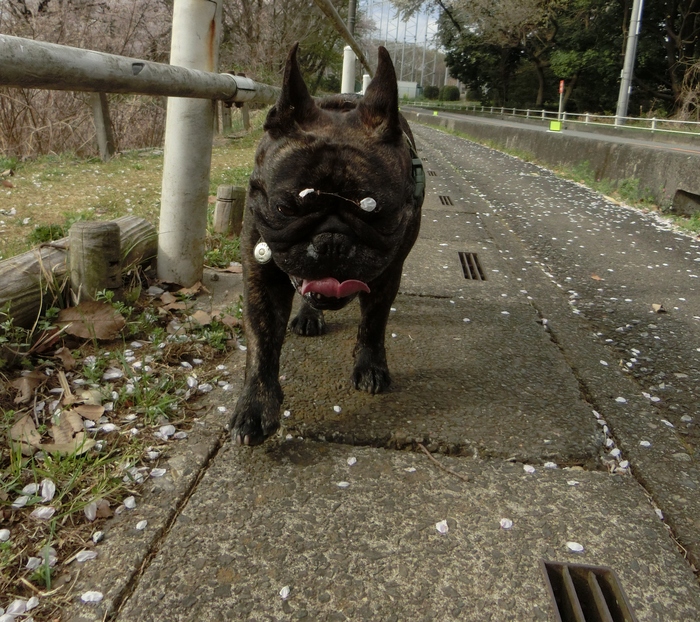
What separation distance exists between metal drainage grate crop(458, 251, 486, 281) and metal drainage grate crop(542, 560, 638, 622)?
273 centimetres

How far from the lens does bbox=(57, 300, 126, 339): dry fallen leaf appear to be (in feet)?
8.41

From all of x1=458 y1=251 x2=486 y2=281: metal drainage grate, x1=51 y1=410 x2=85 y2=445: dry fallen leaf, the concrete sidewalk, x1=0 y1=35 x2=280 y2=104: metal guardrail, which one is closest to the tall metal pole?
x1=458 y1=251 x2=486 y2=281: metal drainage grate

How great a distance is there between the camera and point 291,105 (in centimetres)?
193

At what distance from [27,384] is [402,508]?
145 centimetres

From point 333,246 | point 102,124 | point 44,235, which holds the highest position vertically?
point 102,124

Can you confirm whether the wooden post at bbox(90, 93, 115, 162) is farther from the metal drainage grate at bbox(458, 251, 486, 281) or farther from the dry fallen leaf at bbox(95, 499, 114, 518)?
the dry fallen leaf at bbox(95, 499, 114, 518)

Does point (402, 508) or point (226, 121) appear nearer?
point (402, 508)

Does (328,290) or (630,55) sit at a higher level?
(630,55)

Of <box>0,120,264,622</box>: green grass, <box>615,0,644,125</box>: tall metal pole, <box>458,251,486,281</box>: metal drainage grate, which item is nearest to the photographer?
<box>0,120,264,622</box>: green grass

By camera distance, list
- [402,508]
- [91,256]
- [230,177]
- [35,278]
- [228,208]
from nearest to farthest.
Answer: [402,508] < [35,278] < [91,256] < [228,208] < [230,177]

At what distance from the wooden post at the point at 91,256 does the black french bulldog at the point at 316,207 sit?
0.89 m

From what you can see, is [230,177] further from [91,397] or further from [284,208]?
[284,208]

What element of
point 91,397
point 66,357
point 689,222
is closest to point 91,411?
point 91,397

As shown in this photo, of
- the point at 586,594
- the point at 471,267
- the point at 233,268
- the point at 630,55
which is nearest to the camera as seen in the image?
the point at 586,594
